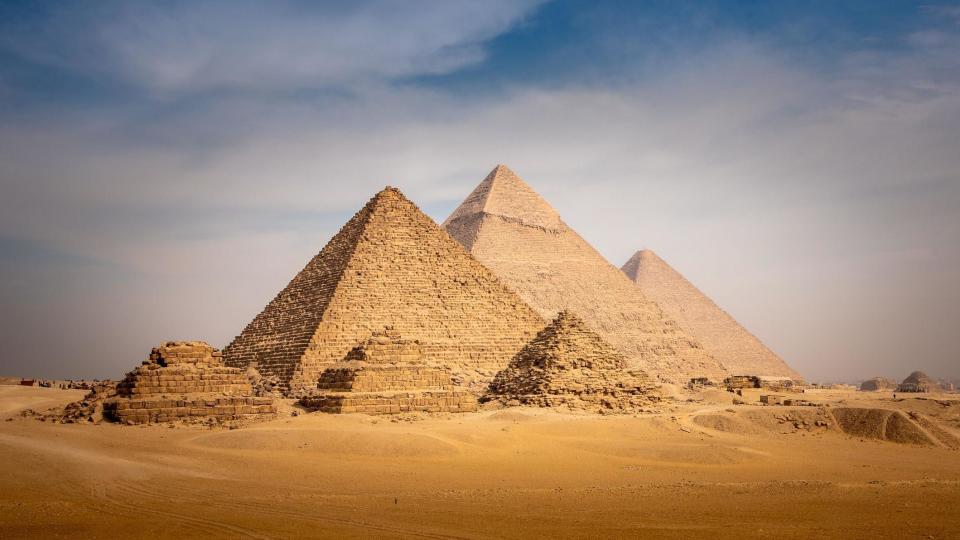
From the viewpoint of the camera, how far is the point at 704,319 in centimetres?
7338

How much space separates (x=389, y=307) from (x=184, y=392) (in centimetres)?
1571

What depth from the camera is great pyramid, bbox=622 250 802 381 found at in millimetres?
67938

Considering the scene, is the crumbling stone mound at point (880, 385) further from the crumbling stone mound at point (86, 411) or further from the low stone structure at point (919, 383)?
the crumbling stone mound at point (86, 411)

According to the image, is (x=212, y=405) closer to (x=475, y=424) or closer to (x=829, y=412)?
(x=475, y=424)

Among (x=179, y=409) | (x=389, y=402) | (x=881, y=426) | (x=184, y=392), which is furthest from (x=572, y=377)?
(x=179, y=409)

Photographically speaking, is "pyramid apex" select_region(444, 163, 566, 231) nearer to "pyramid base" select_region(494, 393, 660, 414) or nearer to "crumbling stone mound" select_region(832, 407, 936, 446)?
"pyramid base" select_region(494, 393, 660, 414)

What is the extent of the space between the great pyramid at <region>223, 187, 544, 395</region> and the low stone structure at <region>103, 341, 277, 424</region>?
9327 millimetres

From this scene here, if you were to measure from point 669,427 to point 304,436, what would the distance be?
8.86 meters

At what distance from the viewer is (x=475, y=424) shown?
17.3m

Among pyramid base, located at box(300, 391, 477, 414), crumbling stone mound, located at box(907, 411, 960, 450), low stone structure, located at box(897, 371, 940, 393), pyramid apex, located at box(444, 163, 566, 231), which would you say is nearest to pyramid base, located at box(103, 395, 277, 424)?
pyramid base, located at box(300, 391, 477, 414)

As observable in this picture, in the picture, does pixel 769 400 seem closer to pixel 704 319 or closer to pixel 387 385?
pixel 387 385

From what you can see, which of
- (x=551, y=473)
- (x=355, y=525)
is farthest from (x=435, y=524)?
(x=551, y=473)

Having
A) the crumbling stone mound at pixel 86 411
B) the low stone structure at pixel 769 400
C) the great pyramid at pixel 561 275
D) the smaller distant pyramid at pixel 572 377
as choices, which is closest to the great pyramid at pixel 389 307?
the smaller distant pyramid at pixel 572 377

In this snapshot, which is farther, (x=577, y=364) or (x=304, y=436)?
(x=577, y=364)
